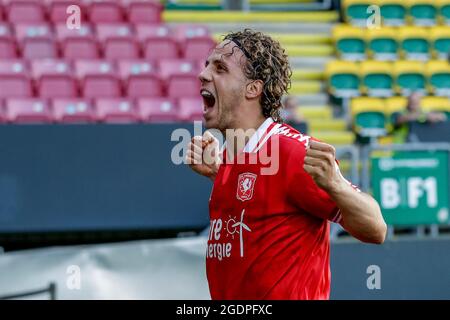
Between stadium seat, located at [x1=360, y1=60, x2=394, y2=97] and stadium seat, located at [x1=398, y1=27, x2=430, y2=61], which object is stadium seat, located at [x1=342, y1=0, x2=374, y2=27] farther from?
stadium seat, located at [x1=360, y1=60, x2=394, y2=97]

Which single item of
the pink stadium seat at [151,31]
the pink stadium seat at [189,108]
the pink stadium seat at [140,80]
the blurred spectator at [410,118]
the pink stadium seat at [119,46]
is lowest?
the blurred spectator at [410,118]

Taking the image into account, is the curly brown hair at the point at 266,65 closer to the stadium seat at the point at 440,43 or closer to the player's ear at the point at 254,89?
the player's ear at the point at 254,89

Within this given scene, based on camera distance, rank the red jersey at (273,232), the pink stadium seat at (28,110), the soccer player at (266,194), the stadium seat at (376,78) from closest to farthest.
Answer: the soccer player at (266,194)
the red jersey at (273,232)
the pink stadium seat at (28,110)
the stadium seat at (376,78)

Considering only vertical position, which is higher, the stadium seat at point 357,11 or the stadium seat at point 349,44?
the stadium seat at point 357,11

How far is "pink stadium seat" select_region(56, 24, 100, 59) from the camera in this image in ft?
36.9

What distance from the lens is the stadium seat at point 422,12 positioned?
13648 millimetres

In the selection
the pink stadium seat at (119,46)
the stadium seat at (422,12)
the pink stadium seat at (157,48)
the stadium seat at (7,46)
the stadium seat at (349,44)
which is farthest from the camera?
the stadium seat at (422,12)

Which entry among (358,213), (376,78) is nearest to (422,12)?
(376,78)

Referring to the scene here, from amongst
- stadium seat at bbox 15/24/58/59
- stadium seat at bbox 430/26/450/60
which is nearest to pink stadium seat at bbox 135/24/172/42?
stadium seat at bbox 15/24/58/59

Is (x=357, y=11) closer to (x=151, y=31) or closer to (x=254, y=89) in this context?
(x=151, y=31)

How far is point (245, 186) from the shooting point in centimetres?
350

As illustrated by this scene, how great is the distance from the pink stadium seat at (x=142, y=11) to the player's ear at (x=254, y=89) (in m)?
8.94

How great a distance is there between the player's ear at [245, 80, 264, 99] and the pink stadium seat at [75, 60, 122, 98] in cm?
702

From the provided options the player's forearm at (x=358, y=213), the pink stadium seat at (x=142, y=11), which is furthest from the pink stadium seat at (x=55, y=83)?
the player's forearm at (x=358, y=213)
